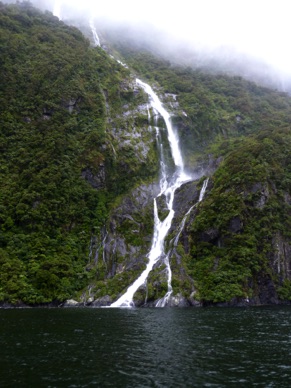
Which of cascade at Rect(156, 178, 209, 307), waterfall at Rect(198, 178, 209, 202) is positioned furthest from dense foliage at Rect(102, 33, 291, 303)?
cascade at Rect(156, 178, 209, 307)

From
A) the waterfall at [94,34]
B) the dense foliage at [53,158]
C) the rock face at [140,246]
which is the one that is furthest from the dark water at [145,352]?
the waterfall at [94,34]

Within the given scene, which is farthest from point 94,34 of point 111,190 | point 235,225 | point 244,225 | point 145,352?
point 145,352

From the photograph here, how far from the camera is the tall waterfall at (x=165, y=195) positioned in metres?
37.9

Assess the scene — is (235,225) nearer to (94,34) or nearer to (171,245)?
(171,245)

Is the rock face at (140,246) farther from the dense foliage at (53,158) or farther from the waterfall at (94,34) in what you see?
the waterfall at (94,34)

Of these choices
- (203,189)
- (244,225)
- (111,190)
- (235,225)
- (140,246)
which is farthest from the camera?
(111,190)

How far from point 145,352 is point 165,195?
3852cm

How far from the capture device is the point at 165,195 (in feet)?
176

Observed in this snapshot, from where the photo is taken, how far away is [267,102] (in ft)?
303

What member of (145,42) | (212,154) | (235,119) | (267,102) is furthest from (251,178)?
(145,42)

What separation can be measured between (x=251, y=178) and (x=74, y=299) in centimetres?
2579

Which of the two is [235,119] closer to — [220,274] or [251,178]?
[251,178]

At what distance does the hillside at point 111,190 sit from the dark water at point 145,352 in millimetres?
13870

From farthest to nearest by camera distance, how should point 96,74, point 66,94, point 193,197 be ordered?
1. point 96,74
2. point 66,94
3. point 193,197
